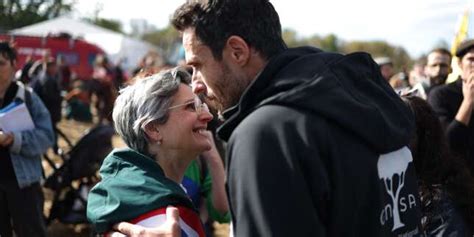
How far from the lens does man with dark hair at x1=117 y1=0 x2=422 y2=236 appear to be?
48.0 inches

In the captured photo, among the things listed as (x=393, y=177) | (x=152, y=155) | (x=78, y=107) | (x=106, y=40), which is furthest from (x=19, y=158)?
(x=106, y=40)

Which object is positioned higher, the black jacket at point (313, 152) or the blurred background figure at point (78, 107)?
the black jacket at point (313, 152)

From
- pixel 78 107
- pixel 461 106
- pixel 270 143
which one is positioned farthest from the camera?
pixel 78 107


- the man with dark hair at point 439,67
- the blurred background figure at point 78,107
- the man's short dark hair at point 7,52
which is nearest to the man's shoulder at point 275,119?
the man's short dark hair at point 7,52

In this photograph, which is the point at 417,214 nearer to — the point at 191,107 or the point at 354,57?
the point at 354,57

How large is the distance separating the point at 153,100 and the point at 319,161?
0.86 metres

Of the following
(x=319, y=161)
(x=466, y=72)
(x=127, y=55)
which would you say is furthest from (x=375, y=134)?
(x=127, y=55)

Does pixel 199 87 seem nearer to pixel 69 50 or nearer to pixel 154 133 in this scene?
pixel 154 133

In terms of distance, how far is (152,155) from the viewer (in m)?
1.99

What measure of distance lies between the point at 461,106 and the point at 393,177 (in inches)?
105

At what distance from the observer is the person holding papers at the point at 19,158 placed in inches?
151

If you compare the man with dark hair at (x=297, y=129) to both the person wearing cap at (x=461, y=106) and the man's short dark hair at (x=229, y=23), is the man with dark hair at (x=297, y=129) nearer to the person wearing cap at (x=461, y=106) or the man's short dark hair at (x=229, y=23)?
the man's short dark hair at (x=229, y=23)

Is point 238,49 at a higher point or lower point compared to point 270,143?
higher

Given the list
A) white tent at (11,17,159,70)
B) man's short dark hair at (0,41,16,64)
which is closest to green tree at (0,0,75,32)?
white tent at (11,17,159,70)
